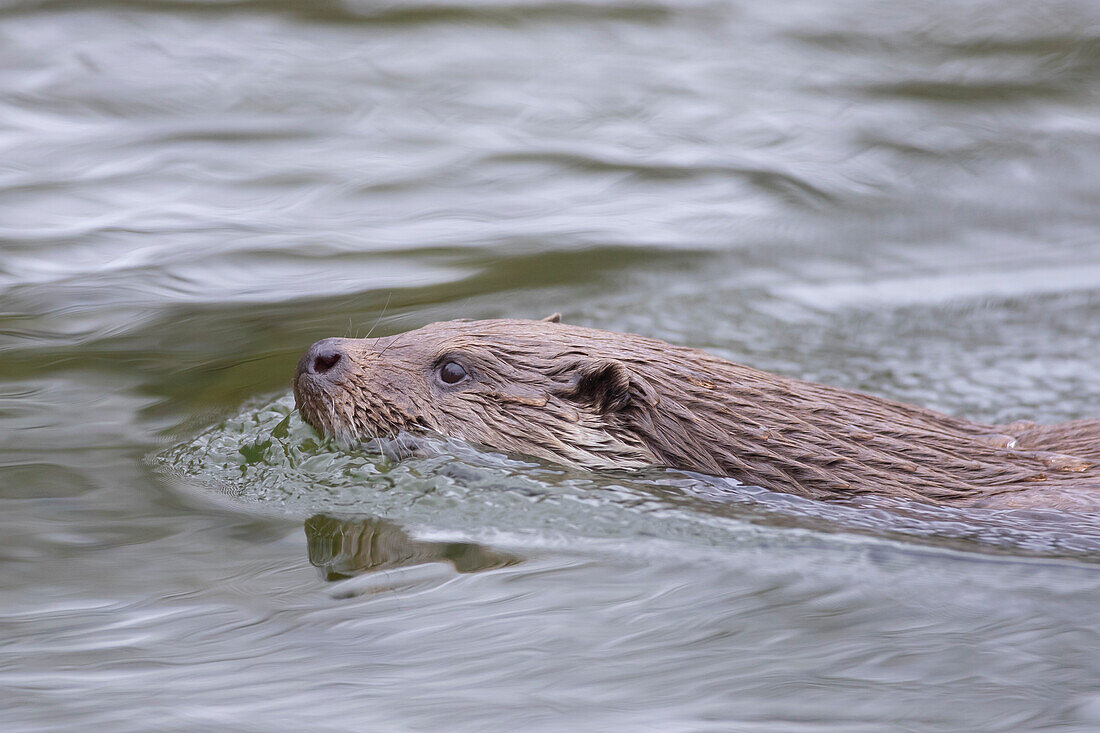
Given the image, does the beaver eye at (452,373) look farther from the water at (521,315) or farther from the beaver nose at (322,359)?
the beaver nose at (322,359)

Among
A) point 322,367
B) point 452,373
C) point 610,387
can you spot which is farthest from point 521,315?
point 610,387

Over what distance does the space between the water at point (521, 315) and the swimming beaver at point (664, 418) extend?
0.10 meters

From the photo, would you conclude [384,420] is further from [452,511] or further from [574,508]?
[574,508]

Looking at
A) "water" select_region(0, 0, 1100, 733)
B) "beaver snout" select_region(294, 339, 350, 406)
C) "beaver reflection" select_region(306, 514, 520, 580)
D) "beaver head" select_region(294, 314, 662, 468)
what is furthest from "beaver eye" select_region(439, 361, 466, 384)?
"beaver reflection" select_region(306, 514, 520, 580)

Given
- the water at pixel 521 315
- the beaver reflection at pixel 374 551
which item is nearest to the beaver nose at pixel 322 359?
the water at pixel 521 315

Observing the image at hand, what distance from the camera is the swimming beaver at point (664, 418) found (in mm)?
4355

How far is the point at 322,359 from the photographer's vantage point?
186 inches

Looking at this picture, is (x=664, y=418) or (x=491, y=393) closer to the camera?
(x=664, y=418)

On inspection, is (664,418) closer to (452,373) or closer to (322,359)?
(452,373)

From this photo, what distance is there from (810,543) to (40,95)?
663 centimetres

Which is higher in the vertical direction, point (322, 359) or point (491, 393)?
point (322, 359)

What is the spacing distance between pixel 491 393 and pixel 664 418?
627 mm

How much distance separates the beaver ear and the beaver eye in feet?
1.44

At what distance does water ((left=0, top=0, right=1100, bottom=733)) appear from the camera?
11.8ft
